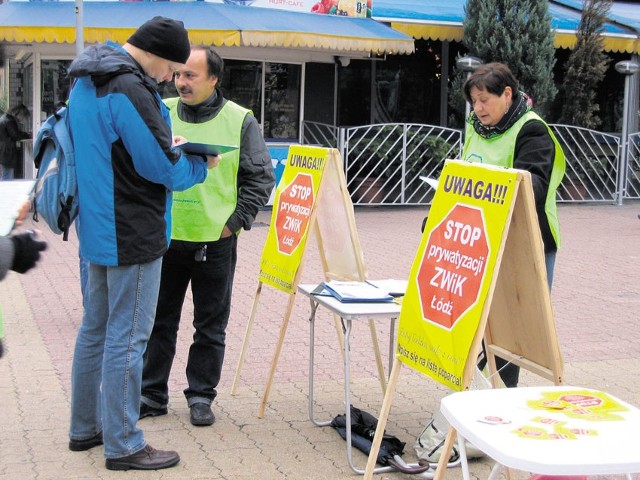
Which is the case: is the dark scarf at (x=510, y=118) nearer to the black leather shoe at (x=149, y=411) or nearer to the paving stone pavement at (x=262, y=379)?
the paving stone pavement at (x=262, y=379)

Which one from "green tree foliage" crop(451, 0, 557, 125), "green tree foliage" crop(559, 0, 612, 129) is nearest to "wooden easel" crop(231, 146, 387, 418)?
"green tree foliage" crop(451, 0, 557, 125)

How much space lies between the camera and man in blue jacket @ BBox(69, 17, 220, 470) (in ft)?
13.0

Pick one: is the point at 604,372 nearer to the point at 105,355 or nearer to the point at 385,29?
the point at 105,355

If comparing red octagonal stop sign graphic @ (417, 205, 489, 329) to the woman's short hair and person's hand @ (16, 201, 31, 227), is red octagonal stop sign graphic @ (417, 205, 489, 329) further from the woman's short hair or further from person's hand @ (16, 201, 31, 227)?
person's hand @ (16, 201, 31, 227)

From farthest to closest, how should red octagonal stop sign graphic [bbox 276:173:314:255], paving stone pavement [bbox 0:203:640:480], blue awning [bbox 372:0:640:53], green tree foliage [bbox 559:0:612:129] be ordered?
green tree foliage [bbox 559:0:612:129], blue awning [bbox 372:0:640:53], red octagonal stop sign graphic [bbox 276:173:314:255], paving stone pavement [bbox 0:203:640:480]

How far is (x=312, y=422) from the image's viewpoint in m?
4.98

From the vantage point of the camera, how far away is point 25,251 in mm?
3010

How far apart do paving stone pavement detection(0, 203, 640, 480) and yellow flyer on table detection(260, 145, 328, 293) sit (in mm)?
770

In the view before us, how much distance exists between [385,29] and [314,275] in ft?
22.5

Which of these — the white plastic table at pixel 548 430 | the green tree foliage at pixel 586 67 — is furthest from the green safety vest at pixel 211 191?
the green tree foliage at pixel 586 67

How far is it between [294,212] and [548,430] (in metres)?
2.69

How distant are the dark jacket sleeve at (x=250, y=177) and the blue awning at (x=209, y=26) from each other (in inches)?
338

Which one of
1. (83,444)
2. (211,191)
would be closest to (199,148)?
(211,191)

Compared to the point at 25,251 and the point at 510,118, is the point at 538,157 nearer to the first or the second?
the point at 510,118
